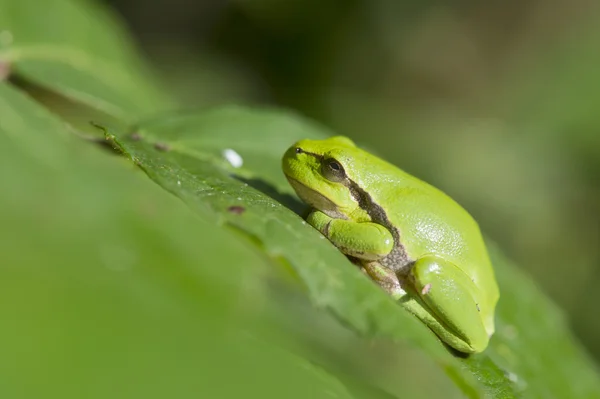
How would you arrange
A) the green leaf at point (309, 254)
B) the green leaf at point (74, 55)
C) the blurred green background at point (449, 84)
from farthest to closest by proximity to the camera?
1. the blurred green background at point (449, 84)
2. the green leaf at point (74, 55)
3. the green leaf at point (309, 254)

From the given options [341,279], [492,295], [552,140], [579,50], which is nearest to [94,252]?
[341,279]

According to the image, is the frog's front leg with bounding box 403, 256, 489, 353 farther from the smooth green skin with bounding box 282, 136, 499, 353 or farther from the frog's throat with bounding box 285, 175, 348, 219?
the frog's throat with bounding box 285, 175, 348, 219

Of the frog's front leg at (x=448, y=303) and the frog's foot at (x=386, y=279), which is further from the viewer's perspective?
the frog's foot at (x=386, y=279)

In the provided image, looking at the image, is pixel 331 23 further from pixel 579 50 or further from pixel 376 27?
pixel 579 50

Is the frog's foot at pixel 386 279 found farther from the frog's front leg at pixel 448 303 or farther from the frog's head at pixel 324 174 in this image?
the frog's head at pixel 324 174

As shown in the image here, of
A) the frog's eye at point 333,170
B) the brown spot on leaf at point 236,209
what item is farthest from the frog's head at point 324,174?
the brown spot on leaf at point 236,209

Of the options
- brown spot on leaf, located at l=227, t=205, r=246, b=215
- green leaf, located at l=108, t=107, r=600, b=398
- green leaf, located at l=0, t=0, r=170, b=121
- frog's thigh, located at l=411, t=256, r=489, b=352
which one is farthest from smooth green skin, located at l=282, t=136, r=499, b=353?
green leaf, located at l=0, t=0, r=170, b=121

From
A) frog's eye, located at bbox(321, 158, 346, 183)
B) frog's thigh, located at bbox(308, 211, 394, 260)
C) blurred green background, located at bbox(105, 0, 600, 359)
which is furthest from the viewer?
blurred green background, located at bbox(105, 0, 600, 359)
